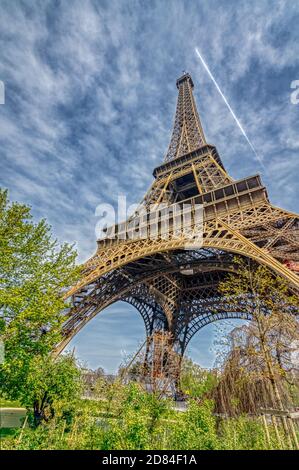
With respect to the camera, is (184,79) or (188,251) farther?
(184,79)

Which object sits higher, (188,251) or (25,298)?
(188,251)

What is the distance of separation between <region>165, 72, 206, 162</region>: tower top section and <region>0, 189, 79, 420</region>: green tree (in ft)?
73.5

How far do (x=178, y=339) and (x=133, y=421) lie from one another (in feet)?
80.8

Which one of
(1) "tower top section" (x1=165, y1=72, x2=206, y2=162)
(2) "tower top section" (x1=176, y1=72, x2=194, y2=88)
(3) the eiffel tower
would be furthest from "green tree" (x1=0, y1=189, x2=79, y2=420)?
(2) "tower top section" (x1=176, y1=72, x2=194, y2=88)

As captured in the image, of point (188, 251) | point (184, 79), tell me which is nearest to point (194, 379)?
point (188, 251)

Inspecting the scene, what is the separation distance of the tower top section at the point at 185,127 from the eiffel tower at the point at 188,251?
181mm

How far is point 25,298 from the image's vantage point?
33.1 ft

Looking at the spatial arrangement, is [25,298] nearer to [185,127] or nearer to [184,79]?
[185,127]

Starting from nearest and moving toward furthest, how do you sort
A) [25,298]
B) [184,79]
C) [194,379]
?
1. [25,298]
2. [194,379]
3. [184,79]

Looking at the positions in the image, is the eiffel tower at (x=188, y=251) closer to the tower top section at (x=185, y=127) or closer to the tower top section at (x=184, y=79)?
the tower top section at (x=185, y=127)

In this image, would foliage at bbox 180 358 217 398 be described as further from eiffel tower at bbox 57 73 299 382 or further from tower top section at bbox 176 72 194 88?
tower top section at bbox 176 72 194 88

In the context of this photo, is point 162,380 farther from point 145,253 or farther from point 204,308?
point 204,308

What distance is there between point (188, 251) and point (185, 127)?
21203mm
